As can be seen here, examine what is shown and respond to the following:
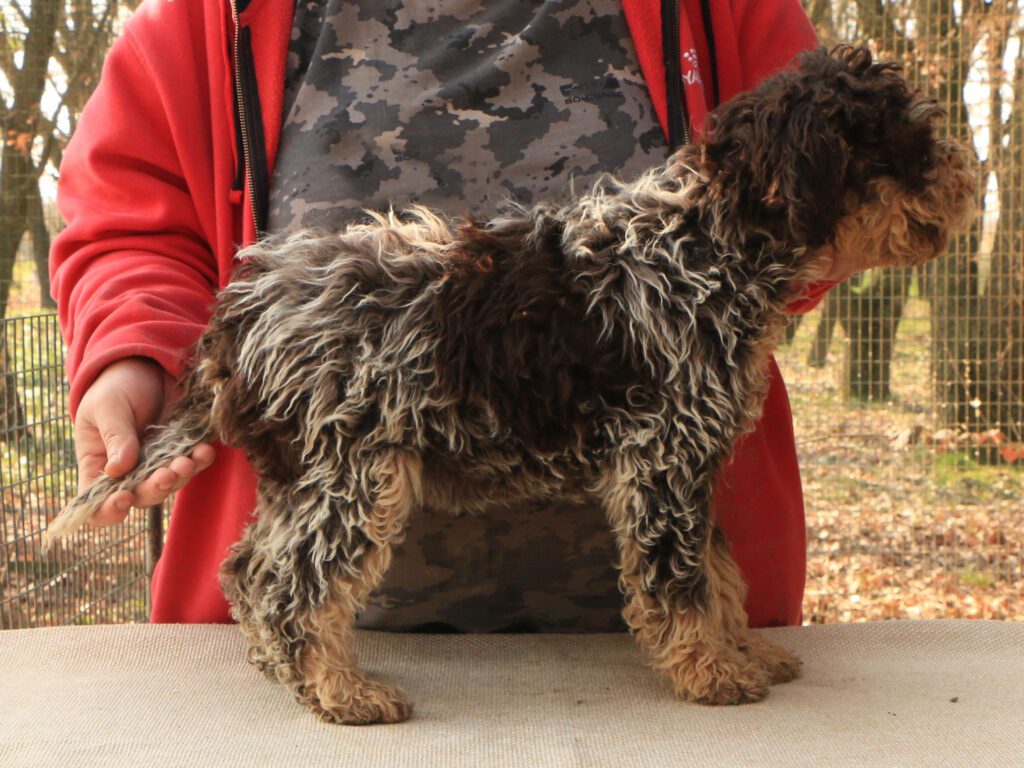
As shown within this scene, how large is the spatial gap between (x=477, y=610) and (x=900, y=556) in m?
7.15

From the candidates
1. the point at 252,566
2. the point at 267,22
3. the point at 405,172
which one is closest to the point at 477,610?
the point at 252,566

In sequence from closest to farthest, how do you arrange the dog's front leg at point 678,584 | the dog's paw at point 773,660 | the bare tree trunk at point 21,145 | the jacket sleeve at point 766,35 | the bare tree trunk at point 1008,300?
the dog's front leg at point 678,584 < the dog's paw at point 773,660 < the jacket sleeve at point 766,35 < the bare tree trunk at point 1008,300 < the bare tree trunk at point 21,145

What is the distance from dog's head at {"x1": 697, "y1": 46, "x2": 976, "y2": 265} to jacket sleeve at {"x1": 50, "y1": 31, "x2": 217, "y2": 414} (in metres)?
1.67

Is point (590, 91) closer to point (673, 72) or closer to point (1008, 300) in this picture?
point (673, 72)

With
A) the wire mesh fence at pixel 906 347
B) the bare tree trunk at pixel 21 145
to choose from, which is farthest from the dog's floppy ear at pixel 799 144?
the bare tree trunk at pixel 21 145

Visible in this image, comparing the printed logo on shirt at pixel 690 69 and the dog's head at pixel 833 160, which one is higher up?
the printed logo on shirt at pixel 690 69

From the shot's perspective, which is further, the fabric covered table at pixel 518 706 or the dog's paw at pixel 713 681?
the dog's paw at pixel 713 681

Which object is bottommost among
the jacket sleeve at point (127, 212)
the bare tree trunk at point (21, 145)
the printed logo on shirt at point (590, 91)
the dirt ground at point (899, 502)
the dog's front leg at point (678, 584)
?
the dirt ground at point (899, 502)

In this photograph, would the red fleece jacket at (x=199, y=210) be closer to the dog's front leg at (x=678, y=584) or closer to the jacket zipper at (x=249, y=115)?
the jacket zipper at (x=249, y=115)

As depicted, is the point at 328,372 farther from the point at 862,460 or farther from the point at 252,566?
the point at 862,460

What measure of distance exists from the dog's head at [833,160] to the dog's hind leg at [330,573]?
3.85ft

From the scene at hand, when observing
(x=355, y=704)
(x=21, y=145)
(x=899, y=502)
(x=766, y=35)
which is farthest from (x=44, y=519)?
(x=899, y=502)

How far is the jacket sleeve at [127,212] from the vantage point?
3326 mm

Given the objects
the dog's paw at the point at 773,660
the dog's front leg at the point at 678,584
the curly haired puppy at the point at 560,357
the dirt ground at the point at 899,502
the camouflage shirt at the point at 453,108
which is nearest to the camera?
the curly haired puppy at the point at 560,357
